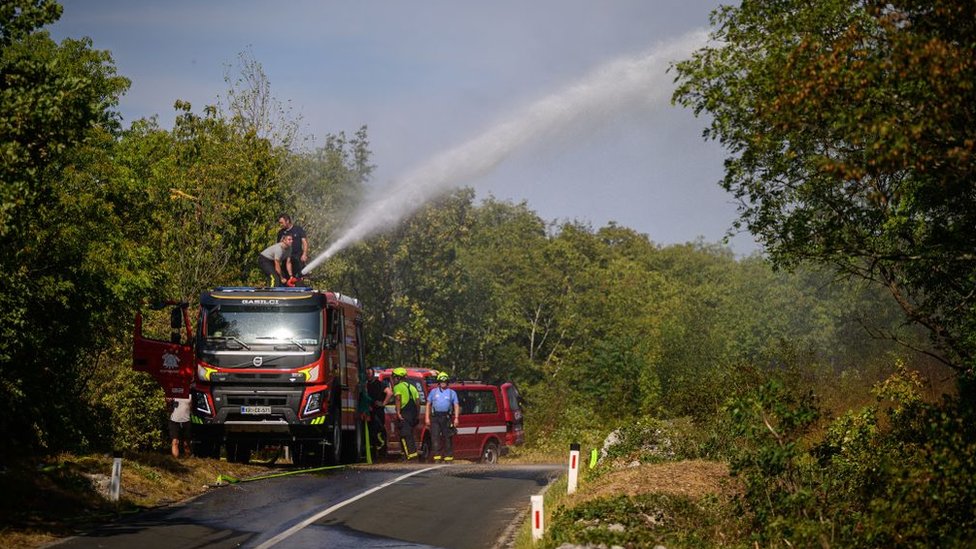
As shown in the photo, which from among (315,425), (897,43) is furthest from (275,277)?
(897,43)

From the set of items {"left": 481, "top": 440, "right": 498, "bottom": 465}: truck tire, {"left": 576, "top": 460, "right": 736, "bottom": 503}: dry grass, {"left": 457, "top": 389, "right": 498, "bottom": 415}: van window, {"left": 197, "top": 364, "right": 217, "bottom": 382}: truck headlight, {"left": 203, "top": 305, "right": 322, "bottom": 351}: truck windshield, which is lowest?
{"left": 481, "top": 440, "right": 498, "bottom": 465}: truck tire

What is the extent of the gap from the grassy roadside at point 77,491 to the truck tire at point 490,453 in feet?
51.1

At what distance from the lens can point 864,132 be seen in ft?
41.4

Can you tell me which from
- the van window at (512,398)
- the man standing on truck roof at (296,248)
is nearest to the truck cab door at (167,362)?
the man standing on truck roof at (296,248)

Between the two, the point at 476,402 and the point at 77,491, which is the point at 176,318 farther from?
the point at 476,402

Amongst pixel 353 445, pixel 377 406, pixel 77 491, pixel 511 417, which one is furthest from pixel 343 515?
pixel 511 417

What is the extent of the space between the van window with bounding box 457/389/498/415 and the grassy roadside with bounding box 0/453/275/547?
1477 cm

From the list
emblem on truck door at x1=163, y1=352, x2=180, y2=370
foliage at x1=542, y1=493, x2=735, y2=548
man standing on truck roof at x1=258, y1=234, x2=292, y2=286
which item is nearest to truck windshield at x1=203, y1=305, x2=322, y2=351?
emblem on truck door at x1=163, y1=352, x2=180, y2=370

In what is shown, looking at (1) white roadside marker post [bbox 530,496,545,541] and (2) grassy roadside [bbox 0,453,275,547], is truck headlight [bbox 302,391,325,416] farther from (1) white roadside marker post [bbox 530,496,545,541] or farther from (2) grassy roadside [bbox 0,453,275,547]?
(1) white roadside marker post [bbox 530,496,545,541]

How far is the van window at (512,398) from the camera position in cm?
3941

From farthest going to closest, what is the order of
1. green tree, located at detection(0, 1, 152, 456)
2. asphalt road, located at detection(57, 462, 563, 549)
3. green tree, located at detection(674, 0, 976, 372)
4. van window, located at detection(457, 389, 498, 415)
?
van window, located at detection(457, 389, 498, 415), asphalt road, located at detection(57, 462, 563, 549), green tree, located at detection(0, 1, 152, 456), green tree, located at detection(674, 0, 976, 372)

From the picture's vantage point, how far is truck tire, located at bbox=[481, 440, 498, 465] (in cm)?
3758

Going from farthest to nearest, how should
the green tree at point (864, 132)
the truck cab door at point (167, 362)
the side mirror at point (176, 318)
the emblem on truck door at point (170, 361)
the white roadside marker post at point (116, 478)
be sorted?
the emblem on truck door at point (170, 361), the truck cab door at point (167, 362), the side mirror at point (176, 318), the white roadside marker post at point (116, 478), the green tree at point (864, 132)

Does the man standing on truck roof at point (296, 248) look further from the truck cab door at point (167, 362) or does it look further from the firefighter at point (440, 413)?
the firefighter at point (440, 413)
